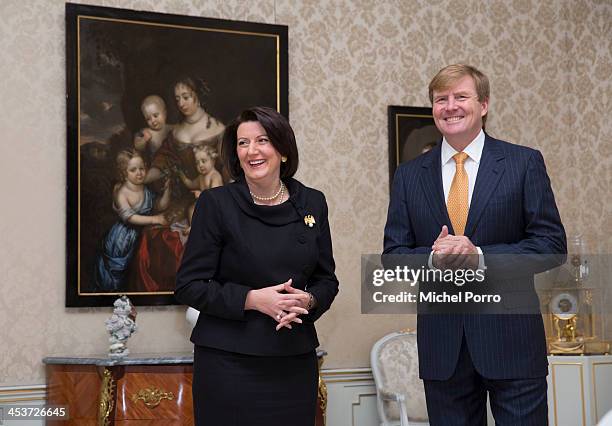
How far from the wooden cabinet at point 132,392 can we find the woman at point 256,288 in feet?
4.92

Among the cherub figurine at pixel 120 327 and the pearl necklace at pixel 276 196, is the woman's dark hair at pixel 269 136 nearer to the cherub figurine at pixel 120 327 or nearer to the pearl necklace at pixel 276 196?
the pearl necklace at pixel 276 196

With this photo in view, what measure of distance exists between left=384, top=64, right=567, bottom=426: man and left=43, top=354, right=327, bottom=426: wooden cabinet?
72.8 inches

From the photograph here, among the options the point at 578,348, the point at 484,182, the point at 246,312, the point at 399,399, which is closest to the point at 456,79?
the point at 484,182

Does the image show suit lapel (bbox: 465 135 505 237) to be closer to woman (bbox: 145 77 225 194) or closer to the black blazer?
the black blazer

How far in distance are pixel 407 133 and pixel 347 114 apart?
0.43 metres

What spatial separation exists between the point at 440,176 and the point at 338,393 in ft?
9.13

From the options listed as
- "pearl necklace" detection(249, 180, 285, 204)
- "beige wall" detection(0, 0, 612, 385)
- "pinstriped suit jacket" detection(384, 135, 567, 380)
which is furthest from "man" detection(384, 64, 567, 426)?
"beige wall" detection(0, 0, 612, 385)

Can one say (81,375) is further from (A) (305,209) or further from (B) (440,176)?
(B) (440,176)

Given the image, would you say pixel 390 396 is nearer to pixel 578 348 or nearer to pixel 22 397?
pixel 578 348

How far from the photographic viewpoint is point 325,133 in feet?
17.4

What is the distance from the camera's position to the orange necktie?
2.67m

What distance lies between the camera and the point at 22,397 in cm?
448

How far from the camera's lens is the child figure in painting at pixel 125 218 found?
4.68 meters

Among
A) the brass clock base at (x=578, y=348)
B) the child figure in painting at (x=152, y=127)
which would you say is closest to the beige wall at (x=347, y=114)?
the child figure in painting at (x=152, y=127)
